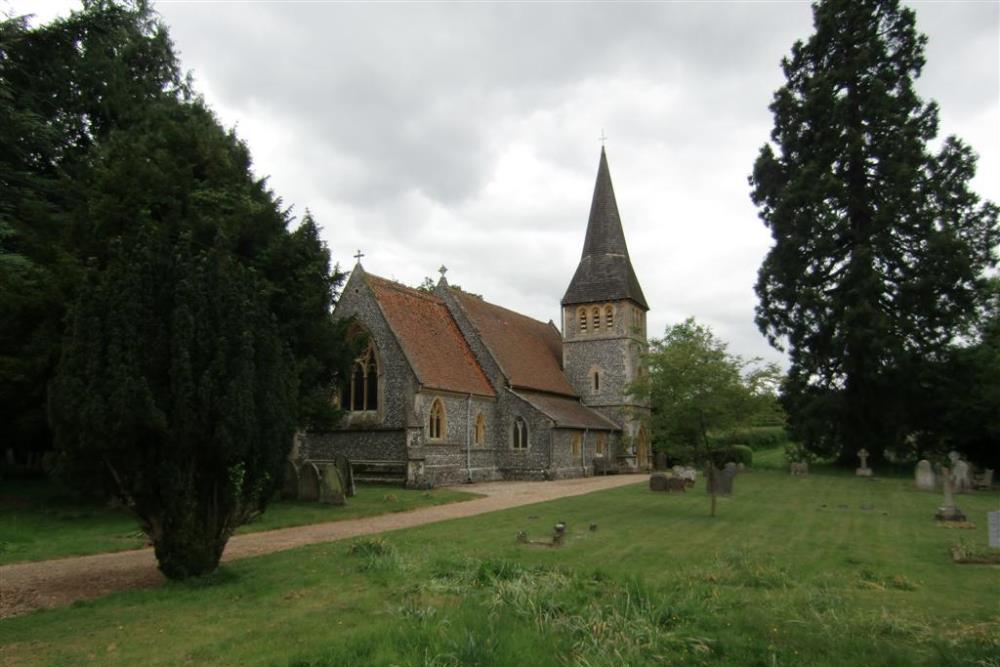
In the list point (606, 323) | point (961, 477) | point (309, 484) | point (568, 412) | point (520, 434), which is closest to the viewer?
point (309, 484)

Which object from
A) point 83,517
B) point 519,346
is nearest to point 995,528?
point 83,517

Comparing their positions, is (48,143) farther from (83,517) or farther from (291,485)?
(291,485)

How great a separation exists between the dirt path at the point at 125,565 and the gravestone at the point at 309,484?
2.70 metres

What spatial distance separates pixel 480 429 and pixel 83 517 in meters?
15.9

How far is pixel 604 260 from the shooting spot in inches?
1542

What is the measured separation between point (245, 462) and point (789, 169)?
31173 mm

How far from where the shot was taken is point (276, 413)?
9.69 metres

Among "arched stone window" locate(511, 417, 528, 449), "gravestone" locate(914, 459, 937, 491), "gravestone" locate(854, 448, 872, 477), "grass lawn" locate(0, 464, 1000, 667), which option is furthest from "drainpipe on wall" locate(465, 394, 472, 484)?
"gravestone" locate(854, 448, 872, 477)

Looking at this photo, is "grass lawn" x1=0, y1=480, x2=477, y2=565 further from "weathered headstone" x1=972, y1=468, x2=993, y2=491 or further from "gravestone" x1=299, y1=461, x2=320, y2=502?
"weathered headstone" x1=972, y1=468, x2=993, y2=491

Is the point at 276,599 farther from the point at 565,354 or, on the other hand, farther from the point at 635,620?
the point at 565,354

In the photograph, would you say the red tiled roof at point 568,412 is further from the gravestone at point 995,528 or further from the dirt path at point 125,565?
the gravestone at point 995,528

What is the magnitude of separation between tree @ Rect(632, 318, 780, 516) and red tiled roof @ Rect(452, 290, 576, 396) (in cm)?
1314

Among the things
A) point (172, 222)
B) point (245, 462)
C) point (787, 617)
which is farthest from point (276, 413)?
point (172, 222)

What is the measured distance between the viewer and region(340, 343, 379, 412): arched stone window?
26.4 meters
